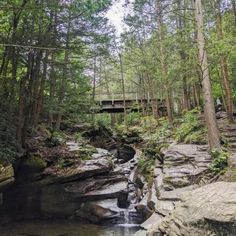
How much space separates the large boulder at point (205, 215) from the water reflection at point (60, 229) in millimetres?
3966

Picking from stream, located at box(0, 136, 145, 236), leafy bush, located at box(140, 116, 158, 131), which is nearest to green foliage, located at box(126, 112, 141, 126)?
leafy bush, located at box(140, 116, 158, 131)

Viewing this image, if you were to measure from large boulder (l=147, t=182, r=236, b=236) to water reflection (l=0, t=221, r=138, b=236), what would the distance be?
13.0ft

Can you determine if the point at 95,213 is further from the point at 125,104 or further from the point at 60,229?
the point at 125,104

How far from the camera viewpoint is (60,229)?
974cm

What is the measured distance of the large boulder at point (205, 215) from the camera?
14.6 feet

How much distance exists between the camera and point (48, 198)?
1159 cm

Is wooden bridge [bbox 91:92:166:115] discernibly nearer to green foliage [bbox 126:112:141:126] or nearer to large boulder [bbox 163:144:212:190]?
green foliage [bbox 126:112:141:126]

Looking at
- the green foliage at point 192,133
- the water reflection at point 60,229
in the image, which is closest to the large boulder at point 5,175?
the water reflection at point 60,229

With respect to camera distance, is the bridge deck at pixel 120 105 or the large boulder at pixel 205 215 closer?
the large boulder at pixel 205 215

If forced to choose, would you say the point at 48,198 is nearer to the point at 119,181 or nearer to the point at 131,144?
the point at 119,181

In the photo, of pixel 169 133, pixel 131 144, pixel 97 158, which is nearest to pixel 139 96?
pixel 131 144

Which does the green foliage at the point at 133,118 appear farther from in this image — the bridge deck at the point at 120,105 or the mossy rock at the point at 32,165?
the mossy rock at the point at 32,165

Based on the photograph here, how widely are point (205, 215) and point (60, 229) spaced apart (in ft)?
20.4

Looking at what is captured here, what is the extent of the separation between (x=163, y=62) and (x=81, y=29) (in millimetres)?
7483
